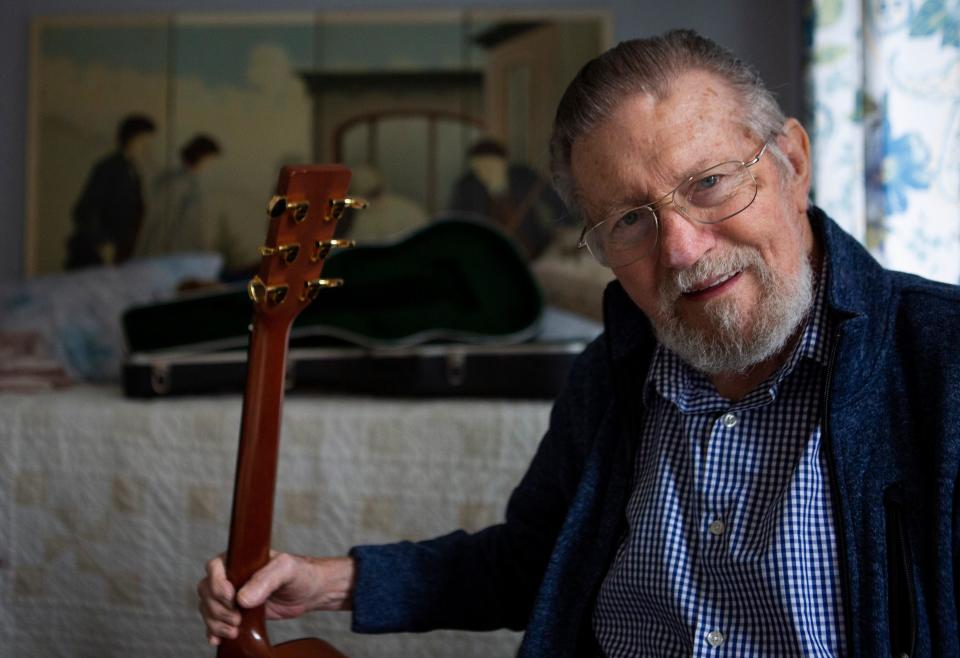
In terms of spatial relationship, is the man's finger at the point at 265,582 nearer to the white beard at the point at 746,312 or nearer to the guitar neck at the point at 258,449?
the guitar neck at the point at 258,449

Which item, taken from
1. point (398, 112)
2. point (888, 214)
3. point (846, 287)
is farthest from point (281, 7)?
point (846, 287)

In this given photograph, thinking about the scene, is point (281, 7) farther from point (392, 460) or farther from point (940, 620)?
point (940, 620)

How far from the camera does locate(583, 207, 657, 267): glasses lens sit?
3.33 feet

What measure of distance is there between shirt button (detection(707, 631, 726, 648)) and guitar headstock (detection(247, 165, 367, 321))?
489 mm

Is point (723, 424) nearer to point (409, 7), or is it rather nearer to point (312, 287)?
point (312, 287)

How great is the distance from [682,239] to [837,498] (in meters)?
0.27

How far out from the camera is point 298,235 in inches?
39.0

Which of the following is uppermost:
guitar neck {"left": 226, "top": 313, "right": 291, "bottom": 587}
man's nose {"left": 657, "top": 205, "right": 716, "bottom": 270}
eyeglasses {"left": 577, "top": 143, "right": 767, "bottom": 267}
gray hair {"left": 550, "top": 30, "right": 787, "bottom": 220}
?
gray hair {"left": 550, "top": 30, "right": 787, "bottom": 220}

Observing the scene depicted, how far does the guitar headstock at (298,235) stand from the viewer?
956 millimetres

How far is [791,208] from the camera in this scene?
1.02m

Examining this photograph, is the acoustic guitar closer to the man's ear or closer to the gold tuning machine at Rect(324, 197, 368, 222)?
the gold tuning machine at Rect(324, 197, 368, 222)

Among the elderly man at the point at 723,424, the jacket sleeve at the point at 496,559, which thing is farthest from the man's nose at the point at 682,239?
the jacket sleeve at the point at 496,559

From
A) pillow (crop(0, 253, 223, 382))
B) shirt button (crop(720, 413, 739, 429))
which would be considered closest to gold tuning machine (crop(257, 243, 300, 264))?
shirt button (crop(720, 413, 739, 429))

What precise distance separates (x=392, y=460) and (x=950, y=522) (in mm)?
1122
